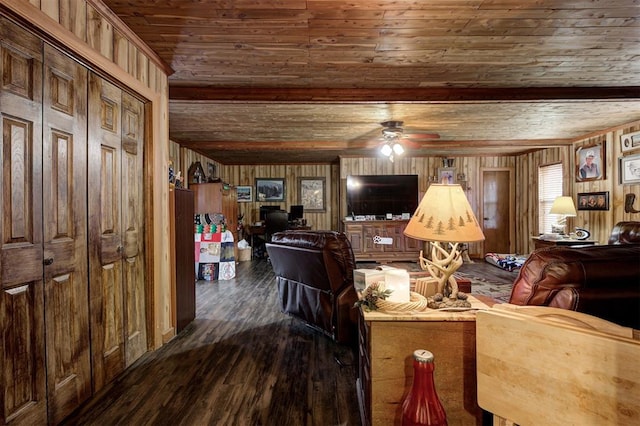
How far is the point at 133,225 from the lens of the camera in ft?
8.32

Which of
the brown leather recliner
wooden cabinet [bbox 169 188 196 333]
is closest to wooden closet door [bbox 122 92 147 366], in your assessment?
wooden cabinet [bbox 169 188 196 333]

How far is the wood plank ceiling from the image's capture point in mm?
2131

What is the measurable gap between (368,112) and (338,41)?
185 cm

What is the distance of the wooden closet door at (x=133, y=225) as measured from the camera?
243 centimetres

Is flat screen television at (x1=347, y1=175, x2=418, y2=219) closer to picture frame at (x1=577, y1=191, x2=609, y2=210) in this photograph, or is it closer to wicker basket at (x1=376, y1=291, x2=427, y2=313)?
picture frame at (x1=577, y1=191, x2=609, y2=210)

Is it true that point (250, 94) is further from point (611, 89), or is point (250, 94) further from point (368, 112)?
point (611, 89)

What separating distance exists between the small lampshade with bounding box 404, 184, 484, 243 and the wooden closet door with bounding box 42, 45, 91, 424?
2021 mm

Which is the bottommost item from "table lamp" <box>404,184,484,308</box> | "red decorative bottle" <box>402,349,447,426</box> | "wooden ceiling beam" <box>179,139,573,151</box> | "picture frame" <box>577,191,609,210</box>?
"red decorative bottle" <box>402,349,447,426</box>

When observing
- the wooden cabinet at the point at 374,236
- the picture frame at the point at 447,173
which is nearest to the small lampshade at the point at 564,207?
the picture frame at the point at 447,173

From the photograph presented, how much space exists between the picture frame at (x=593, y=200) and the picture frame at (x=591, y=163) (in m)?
0.28

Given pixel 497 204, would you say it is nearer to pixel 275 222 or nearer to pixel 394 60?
pixel 275 222

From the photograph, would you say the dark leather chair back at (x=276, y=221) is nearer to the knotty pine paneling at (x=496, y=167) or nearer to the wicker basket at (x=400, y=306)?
the knotty pine paneling at (x=496, y=167)

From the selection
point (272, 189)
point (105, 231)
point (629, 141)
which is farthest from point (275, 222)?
point (629, 141)

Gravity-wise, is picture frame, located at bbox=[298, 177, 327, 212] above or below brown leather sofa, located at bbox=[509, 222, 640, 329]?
above
